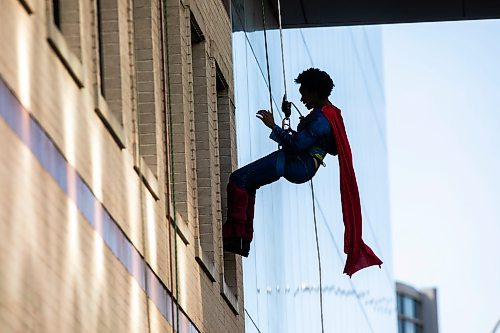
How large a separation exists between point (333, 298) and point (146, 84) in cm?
1769

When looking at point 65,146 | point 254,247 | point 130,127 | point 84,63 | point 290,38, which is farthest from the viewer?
point 290,38

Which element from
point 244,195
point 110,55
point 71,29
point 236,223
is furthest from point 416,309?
point 71,29

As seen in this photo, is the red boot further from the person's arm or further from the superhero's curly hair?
the superhero's curly hair

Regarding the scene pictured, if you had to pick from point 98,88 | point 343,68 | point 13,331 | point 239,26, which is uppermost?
point 343,68

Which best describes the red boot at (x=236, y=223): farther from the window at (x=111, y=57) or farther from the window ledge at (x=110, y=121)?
the window ledge at (x=110, y=121)

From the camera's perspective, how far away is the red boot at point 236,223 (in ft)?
68.8

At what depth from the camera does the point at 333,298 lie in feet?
118

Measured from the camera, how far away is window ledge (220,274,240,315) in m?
22.5

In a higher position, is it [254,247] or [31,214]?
[254,247]

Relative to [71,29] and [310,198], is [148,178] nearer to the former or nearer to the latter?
[71,29]

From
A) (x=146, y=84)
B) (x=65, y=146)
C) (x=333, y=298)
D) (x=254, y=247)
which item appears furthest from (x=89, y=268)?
(x=333, y=298)

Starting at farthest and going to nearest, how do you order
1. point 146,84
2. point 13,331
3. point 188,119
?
point 188,119
point 146,84
point 13,331

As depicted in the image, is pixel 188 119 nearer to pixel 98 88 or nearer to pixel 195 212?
pixel 195 212

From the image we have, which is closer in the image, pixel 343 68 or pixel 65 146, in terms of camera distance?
pixel 65 146
